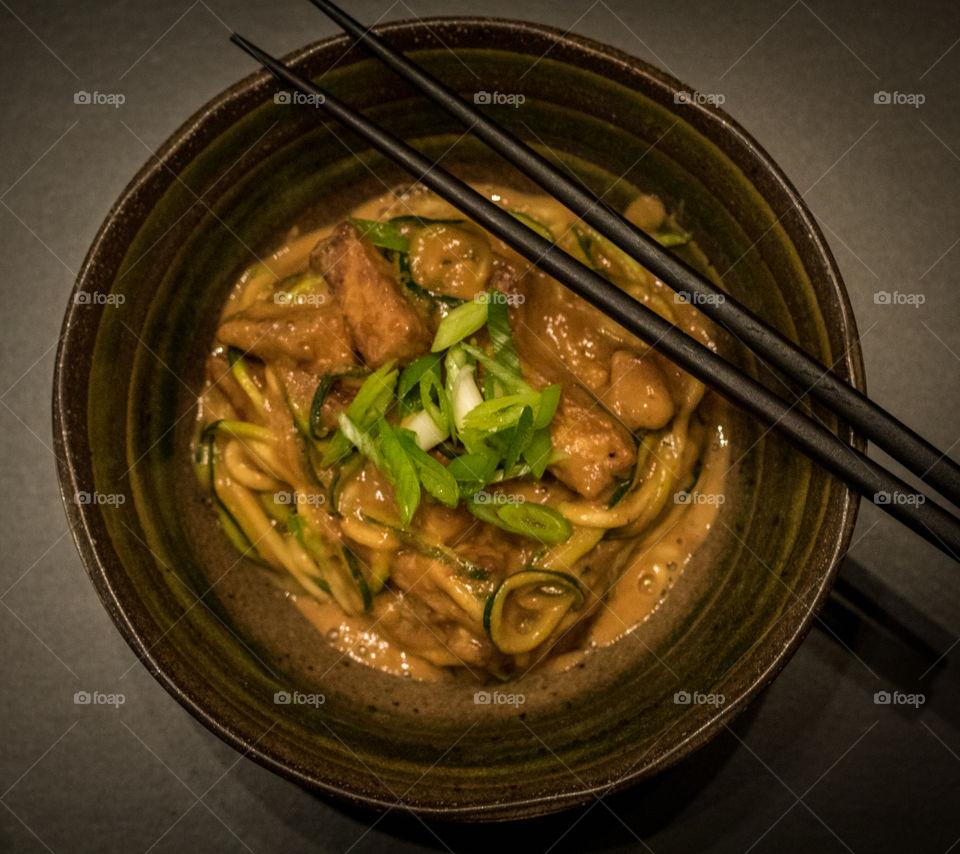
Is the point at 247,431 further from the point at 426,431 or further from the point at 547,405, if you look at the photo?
the point at 547,405

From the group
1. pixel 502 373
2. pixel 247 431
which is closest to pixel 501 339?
pixel 502 373

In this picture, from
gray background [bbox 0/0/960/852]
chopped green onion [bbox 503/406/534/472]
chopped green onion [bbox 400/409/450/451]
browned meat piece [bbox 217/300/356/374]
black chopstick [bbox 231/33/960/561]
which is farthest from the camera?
gray background [bbox 0/0/960/852]

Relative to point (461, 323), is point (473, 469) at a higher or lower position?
lower

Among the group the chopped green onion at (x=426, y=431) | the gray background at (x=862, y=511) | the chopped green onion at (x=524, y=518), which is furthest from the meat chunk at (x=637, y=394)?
the gray background at (x=862, y=511)

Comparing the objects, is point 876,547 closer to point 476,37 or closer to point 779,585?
point 779,585

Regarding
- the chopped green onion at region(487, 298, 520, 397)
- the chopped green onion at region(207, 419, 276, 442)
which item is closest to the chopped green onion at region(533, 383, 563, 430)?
the chopped green onion at region(487, 298, 520, 397)

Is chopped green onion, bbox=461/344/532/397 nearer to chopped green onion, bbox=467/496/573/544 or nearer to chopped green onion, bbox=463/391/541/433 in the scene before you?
chopped green onion, bbox=463/391/541/433

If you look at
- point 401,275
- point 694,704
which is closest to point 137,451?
point 401,275
